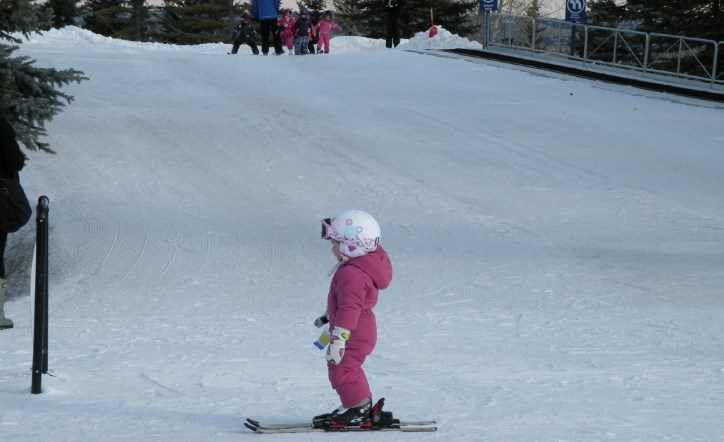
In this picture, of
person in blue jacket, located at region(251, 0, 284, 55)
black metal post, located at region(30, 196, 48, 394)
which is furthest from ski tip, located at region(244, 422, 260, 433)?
person in blue jacket, located at region(251, 0, 284, 55)

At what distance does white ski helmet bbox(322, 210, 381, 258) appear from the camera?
16.4 feet

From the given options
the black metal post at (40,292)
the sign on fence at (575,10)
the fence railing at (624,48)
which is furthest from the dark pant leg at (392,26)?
the black metal post at (40,292)

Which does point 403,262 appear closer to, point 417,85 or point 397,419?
point 397,419

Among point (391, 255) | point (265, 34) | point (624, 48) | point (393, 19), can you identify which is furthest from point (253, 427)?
point (393, 19)

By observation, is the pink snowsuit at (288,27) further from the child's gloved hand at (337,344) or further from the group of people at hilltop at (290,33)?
the child's gloved hand at (337,344)

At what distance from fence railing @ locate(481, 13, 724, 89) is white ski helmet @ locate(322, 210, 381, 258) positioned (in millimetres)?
17060

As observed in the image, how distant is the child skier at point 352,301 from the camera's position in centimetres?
495

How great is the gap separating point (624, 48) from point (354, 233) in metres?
20.2

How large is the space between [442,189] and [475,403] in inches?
302

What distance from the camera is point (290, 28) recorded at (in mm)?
30938

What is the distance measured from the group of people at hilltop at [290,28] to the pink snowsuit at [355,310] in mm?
21195

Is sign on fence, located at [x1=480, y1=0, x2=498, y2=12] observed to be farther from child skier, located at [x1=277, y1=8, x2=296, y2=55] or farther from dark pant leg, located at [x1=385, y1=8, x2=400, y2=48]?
child skier, located at [x1=277, y1=8, x2=296, y2=55]

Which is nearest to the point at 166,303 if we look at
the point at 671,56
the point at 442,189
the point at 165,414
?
the point at 165,414

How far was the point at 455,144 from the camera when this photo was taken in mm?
16109
